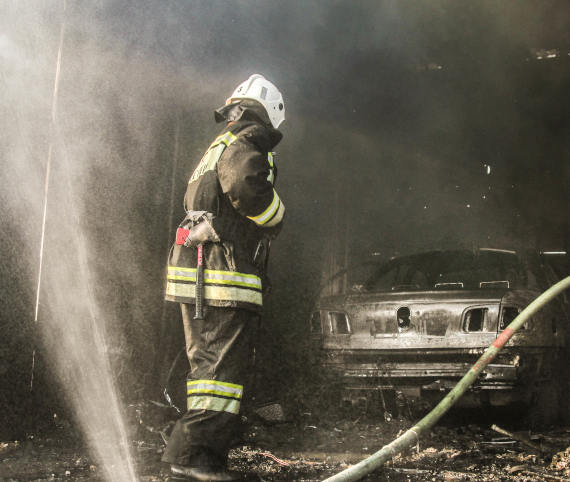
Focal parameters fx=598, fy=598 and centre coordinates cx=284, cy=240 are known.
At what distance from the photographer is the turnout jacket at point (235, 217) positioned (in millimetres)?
2887

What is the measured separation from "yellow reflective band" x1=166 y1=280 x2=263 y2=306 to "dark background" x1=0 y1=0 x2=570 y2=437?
Result: 6.29 feet

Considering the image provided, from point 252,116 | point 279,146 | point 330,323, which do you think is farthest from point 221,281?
point 279,146

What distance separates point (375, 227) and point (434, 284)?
523 centimetres

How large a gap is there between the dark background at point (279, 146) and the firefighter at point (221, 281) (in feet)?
6.45

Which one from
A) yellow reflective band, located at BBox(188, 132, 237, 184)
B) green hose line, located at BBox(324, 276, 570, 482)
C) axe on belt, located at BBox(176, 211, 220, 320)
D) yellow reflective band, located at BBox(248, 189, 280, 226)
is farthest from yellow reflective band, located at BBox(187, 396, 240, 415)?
yellow reflective band, located at BBox(188, 132, 237, 184)

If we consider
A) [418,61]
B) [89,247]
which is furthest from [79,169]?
[418,61]

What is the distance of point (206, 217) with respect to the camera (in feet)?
9.70

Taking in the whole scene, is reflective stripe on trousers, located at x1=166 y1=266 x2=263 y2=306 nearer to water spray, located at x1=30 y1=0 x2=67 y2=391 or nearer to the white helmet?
the white helmet

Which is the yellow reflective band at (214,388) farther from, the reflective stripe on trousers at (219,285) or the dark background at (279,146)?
the dark background at (279,146)

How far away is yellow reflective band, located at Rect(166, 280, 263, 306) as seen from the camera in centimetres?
288

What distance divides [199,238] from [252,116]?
29.9 inches

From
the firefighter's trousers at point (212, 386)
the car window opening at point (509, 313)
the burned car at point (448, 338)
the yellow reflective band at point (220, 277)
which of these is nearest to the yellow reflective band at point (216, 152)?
the yellow reflective band at point (220, 277)

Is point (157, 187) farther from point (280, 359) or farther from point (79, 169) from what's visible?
point (280, 359)

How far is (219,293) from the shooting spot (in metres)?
2.88
